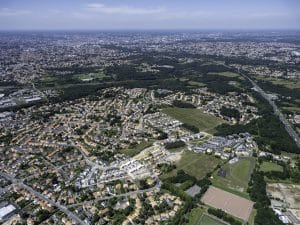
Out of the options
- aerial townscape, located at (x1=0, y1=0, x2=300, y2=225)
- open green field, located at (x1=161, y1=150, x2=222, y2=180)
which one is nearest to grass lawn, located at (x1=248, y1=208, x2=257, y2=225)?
aerial townscape, located at (x1=0, y1=0, x2=300, y2=225)

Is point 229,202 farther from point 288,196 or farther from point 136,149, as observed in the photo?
point 136,149

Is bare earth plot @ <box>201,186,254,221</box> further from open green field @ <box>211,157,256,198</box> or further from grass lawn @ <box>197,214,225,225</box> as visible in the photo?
grass lawn @ <box>197,214,225,225</box>

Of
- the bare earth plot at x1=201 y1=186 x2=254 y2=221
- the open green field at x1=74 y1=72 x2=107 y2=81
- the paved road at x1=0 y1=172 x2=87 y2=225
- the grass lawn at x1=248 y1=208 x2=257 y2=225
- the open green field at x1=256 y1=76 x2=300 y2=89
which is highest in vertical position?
the open green field at x1=256 y1=76 x2=300 y2=89

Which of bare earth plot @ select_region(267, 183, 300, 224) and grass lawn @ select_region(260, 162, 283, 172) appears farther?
grass lawn @ select_region(260, 162, 283, 172)

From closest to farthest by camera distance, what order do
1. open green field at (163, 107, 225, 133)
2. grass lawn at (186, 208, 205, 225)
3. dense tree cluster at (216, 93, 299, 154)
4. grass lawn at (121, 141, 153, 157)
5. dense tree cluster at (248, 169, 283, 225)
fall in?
dense tree cluster at (248, 169, 283, 225) → grass lawn at (186, 208, 205, 225) → grass lawn at (121, 141, 153, 157) → dense tree cluster at (216, 93, 299, 154) → open green field at (163, 107, 225, 133)

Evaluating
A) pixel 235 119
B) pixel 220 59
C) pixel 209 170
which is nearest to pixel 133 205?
pixel 209 170

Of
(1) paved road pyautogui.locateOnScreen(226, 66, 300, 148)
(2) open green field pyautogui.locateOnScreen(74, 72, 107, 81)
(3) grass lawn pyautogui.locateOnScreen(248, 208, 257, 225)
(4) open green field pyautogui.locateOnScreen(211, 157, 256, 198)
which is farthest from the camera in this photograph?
(2) open green field pyautogui.locateOnScreen(74, 72, 107, 81)

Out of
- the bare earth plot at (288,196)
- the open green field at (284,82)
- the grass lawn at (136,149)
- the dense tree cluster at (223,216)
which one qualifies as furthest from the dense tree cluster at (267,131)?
the open green field at (284,82)
